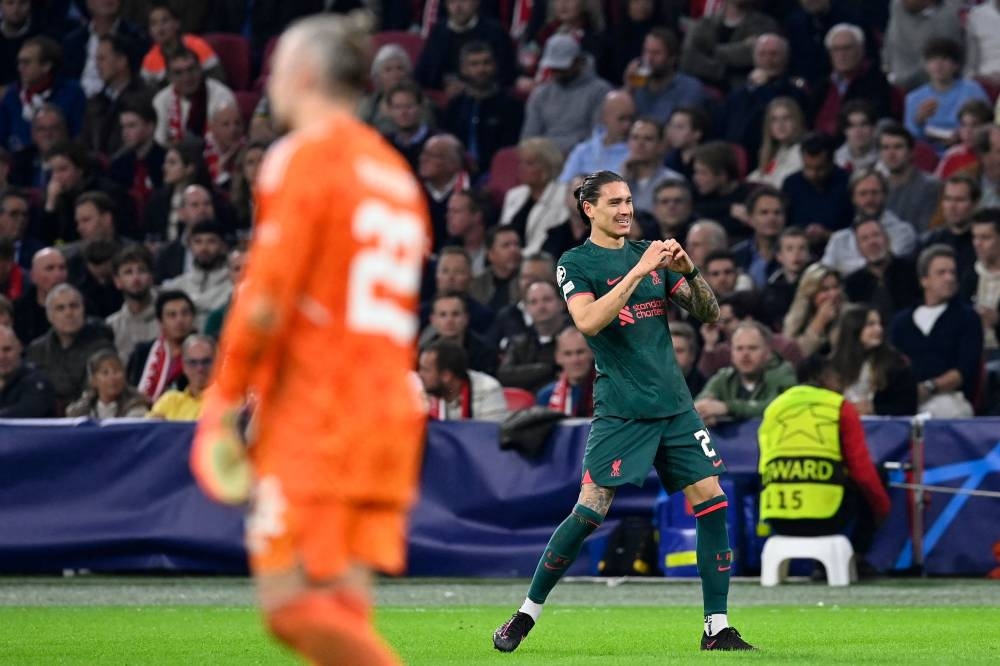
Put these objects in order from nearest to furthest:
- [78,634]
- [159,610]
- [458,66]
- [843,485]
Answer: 1. [78,634]
2. [159,610]
3. [843,485]
4. [458,66]

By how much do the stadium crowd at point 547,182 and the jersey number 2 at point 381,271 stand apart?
9.21m

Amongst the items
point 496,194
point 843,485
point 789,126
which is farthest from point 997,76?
point 843,485

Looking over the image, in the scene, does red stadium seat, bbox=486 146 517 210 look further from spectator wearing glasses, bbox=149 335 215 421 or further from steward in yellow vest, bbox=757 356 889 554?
steward in yellow vest, bbox=757 356 889 554

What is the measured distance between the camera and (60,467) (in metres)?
14.7

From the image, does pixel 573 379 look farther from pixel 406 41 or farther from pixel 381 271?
pixel 381 271

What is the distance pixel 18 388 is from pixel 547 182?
5.20 m

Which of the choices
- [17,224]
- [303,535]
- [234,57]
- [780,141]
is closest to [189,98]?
[234,57]

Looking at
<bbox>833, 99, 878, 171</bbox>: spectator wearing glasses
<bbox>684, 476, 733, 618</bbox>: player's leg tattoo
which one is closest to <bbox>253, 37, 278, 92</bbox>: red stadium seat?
<bbox>833, 99, 878, 171</bbox>: spectator wearing glasses

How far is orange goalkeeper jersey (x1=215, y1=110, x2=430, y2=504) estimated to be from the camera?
468cm

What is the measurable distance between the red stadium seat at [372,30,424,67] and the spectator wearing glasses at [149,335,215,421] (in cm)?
690

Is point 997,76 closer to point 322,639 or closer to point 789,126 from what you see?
point 789,126

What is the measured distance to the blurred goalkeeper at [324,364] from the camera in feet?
15.4

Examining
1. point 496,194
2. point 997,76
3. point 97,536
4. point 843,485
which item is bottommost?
point 97,536

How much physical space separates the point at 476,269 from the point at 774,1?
4.76 m
